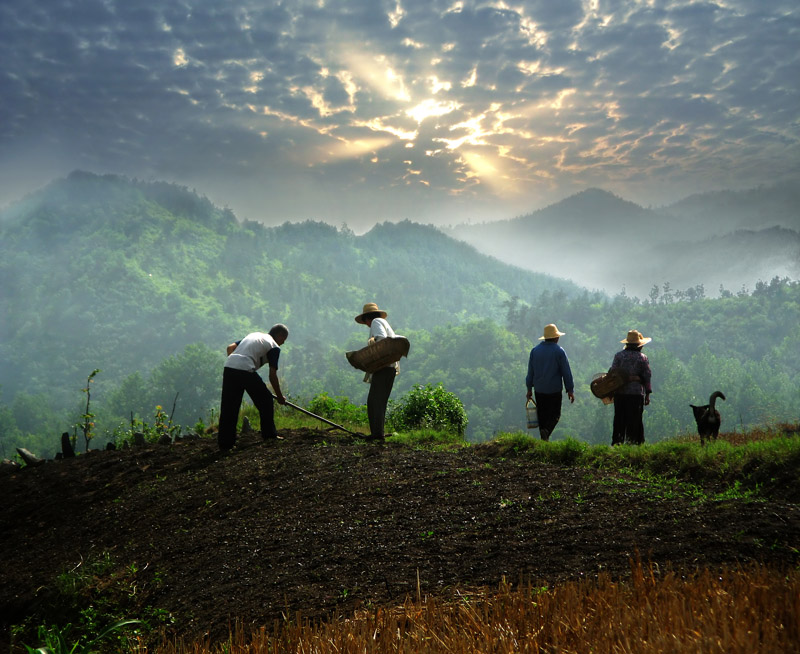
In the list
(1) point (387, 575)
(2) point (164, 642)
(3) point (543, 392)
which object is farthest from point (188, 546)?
(3) point (543, 392)

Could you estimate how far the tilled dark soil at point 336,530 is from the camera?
390 cm

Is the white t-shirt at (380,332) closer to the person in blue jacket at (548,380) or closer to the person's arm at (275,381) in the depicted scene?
the person's arm at (275,381)

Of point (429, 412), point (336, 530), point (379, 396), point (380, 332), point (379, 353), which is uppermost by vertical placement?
point (380, 332)

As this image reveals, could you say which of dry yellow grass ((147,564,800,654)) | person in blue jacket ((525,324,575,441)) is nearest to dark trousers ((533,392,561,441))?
person in blue jacket ((525,324,575,441))

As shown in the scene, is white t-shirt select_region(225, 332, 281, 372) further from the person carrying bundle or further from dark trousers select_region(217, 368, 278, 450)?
the person carrying bundle

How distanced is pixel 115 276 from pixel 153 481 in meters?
157

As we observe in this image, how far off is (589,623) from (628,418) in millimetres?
7441

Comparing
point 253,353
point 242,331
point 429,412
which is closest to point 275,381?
point 253,353

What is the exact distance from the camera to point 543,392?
9633 mm

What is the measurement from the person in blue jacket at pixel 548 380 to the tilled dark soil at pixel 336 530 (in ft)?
6.39

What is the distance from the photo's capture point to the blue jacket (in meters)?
9.52

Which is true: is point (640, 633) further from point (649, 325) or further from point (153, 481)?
point (649, 325)

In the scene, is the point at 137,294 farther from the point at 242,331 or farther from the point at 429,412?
the point at 429,412

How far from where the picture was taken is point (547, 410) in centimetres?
967
